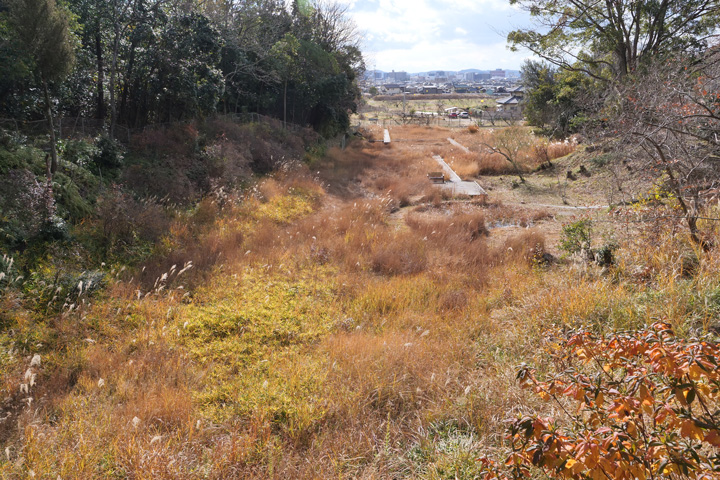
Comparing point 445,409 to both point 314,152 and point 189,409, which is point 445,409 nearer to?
point 189,409

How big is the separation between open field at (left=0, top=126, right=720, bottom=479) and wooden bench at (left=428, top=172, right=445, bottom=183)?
7548 millimetres

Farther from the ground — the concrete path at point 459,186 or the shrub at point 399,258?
the concrete path at point 459,186

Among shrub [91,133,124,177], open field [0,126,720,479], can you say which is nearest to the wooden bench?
open field [0,126,720,479]

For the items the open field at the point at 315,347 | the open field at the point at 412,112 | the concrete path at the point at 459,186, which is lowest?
the open field at the point at 315,347

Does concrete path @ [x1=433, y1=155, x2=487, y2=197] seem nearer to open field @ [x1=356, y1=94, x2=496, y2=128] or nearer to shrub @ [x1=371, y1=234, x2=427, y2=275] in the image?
shrub @ [x1=371, y1=234, x2=427, y2=275]

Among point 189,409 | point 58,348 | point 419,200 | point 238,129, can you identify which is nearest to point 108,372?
point 58,348

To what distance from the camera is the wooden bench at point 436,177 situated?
16703mm

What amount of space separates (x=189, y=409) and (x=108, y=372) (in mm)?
1303

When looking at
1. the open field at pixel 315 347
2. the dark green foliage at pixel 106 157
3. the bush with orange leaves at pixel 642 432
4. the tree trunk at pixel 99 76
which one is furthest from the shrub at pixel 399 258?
the tree trunk at pixel 99 76

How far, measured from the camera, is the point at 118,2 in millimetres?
11570

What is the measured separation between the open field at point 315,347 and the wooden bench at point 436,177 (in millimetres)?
7548

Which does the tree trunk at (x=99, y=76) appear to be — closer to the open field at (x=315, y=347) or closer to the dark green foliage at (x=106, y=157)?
the dark green foliage at (x=106, y=157)

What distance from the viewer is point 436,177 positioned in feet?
55.9

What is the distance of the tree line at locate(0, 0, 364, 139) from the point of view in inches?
329
